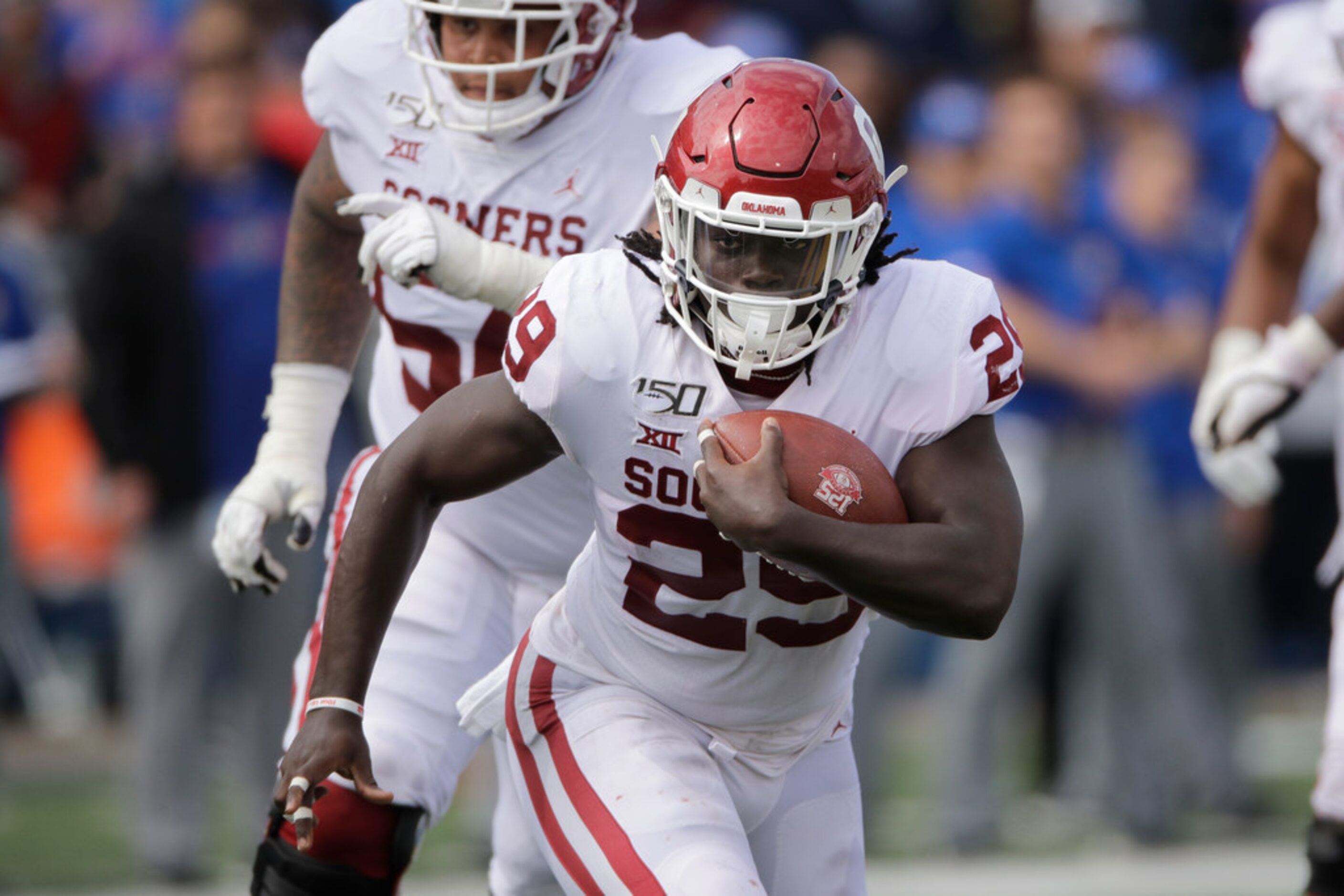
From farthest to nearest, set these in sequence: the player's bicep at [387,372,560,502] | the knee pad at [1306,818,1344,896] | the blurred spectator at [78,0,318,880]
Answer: the blurred spectator at [78,0,318,880] < the knee pad at [1306,818,1344,896] < the player's bicep at [387,372,560,502]

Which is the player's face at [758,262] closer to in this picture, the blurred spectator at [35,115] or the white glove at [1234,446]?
the white glove at [1234,446]

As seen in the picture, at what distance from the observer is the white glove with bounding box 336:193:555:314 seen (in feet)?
11.5

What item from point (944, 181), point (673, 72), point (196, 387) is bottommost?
point (196, 387)

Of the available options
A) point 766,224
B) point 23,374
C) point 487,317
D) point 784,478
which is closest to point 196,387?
point 23,374

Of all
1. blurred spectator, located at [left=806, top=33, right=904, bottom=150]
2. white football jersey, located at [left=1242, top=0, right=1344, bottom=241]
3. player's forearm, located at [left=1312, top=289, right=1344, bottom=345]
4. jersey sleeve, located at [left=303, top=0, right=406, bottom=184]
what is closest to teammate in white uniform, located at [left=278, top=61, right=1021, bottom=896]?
jersey sleeve, located at [left=303, top=0, right=406, bottom=184]

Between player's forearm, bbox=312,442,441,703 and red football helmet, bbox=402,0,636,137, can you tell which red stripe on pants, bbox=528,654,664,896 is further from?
red football helmet, bbox=402,0,636,137

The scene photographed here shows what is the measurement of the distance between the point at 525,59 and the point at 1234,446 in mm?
1711

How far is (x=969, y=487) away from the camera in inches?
118

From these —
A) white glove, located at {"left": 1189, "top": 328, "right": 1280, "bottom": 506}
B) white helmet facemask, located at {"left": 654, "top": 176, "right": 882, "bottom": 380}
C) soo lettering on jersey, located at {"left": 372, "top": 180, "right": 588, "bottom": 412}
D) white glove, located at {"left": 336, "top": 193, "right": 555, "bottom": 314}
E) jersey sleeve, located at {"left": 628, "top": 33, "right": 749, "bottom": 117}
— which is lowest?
white glove, located at {"left": 1189, "top": 328, "right": 1280, "bottom": 506}

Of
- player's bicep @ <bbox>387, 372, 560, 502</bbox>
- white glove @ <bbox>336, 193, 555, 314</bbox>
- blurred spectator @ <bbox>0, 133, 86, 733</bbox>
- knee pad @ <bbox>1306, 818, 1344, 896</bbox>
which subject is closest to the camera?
player's bicep @ <bbox>387, 372, 560, 502</bbox>

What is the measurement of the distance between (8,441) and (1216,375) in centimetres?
470

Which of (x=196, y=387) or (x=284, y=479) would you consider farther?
(x=196, y=387)

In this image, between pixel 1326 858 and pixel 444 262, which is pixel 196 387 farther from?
pixel 1326 858

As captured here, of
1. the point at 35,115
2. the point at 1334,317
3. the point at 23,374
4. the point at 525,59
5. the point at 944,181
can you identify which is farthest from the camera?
the point at 35,115
